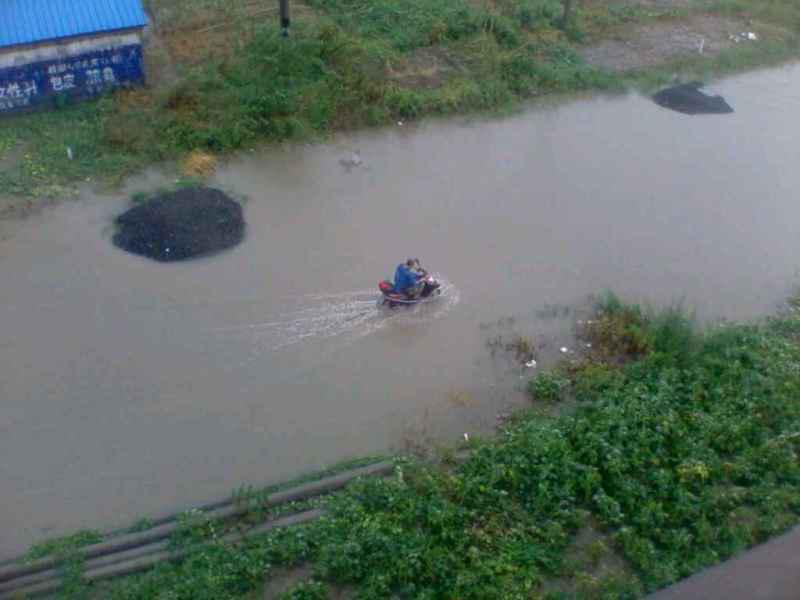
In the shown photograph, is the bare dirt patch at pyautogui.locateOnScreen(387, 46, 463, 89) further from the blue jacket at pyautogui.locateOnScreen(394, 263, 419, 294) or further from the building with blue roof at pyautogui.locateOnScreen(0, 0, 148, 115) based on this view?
the blue jacket at pyautogui.locateOnScreen(394, 263, 419, 294)

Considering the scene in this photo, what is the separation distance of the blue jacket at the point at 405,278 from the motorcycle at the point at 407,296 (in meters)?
0.09

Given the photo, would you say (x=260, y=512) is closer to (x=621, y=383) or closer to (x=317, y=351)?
(x=317, y=351)

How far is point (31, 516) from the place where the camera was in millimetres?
8742

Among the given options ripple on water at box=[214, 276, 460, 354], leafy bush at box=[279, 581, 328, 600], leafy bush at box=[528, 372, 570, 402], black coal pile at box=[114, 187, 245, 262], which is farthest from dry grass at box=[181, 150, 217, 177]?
leafy bush at box=[279, 581, 328, 600]

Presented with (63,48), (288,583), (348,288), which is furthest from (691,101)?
(288,583)

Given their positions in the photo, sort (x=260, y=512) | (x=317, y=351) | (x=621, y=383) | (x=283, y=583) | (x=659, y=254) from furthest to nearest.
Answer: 1. (x=659, y=254)
2. (x=317, y=351)
3. (x=621, y=383)
4. (x=260, y=512)
5. (x=283, y=583)

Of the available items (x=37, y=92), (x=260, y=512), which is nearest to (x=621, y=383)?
(x=260, y=512)

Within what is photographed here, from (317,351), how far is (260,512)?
9.08 ft

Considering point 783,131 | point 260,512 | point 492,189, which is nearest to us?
point 260,512

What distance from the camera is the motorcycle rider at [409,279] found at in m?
11.3

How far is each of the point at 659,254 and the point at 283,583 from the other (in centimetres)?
785

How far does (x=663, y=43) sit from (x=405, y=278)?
11018 mm

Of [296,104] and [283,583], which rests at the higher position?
[296,104]

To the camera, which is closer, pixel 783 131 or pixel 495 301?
pixel 495 301
